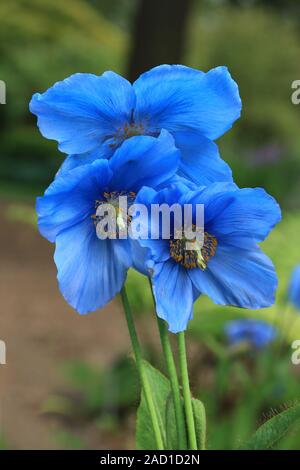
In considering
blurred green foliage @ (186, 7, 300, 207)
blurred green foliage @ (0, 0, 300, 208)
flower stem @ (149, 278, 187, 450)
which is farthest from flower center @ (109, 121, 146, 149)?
blurred green foliage @ (186, 7, 300, 207)

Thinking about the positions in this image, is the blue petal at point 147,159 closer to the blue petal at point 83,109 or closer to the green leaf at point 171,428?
the blue petal at point 83,109

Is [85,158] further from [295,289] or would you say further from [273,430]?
[295,289]

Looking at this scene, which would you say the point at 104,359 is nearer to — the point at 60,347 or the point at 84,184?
the point at 60,347

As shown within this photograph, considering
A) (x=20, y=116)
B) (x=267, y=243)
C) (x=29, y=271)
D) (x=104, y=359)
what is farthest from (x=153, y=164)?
Answer: (x=20, y=116)

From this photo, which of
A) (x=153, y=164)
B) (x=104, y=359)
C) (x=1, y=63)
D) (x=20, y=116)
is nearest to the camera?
(x=153, y=164)

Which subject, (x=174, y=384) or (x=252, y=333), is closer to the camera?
(x=174, y=384)

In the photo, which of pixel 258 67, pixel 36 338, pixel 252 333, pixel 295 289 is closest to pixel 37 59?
pixel 258 67
